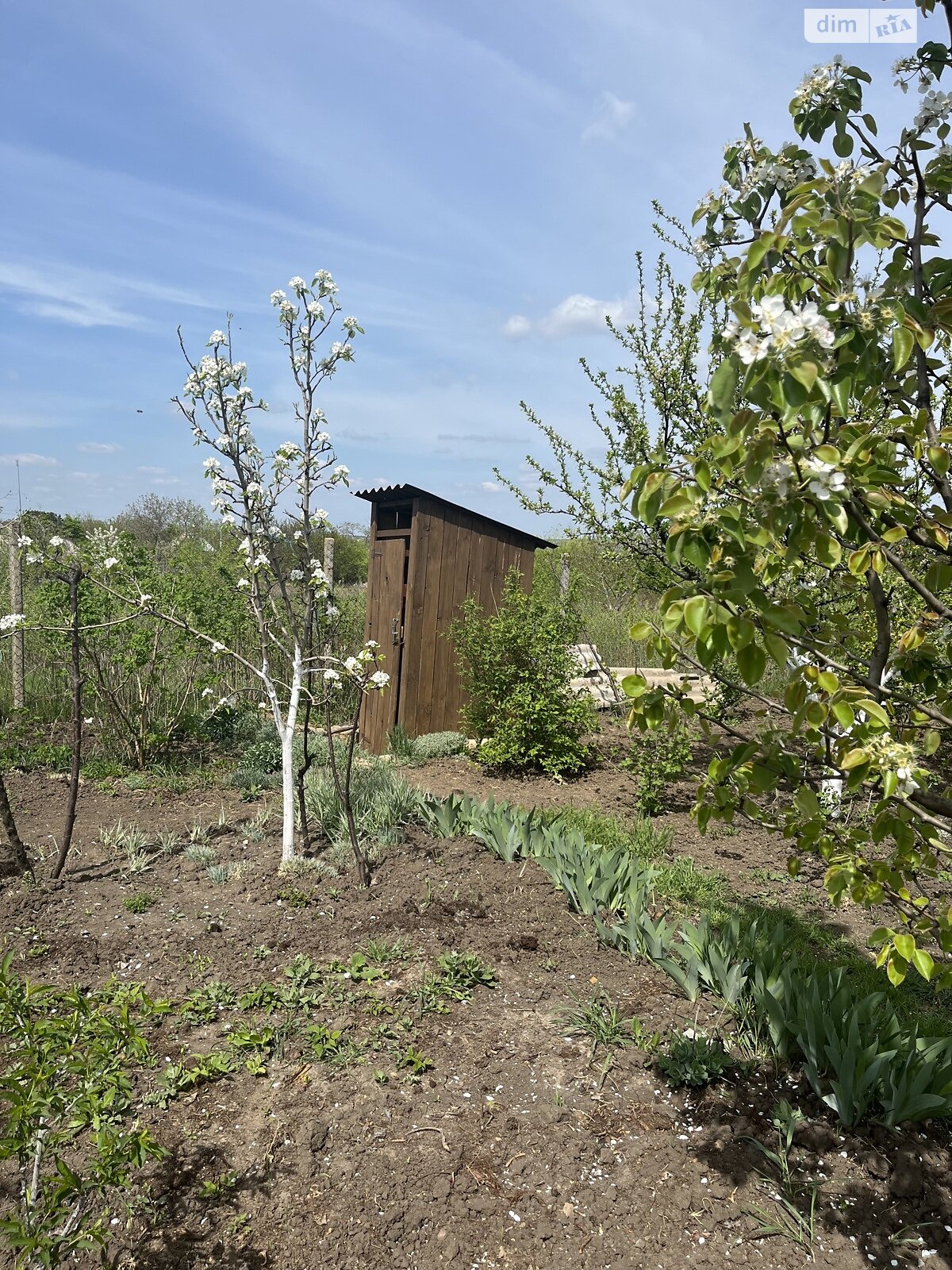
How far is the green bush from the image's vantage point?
6.64 meters

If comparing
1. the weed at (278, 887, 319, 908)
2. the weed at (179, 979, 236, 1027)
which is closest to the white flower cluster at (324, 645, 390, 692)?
the weed at (278, 887, 319, 908)

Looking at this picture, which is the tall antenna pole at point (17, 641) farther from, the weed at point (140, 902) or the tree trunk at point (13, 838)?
the weed at point (140, 902)

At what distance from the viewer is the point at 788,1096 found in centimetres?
242

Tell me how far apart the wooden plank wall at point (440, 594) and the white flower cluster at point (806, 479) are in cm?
624

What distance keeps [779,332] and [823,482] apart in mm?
222

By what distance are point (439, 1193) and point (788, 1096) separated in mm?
1122

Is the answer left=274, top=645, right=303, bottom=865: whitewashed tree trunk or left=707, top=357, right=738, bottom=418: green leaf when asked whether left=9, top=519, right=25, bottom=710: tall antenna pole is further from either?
left=707, top=357, right=738, bottom=418: green leaf

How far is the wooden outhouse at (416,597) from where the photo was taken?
7.44 m

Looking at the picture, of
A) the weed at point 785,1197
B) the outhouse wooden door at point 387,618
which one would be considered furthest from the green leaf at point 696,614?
the outhouse wooden door at point 387,618

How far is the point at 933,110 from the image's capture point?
1552 millimetres

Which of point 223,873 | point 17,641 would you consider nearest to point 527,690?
point 223,873

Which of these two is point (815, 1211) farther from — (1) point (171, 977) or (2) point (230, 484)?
(2) point (230, 484)

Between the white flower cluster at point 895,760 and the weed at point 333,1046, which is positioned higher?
the white flower cluster at point 895,760

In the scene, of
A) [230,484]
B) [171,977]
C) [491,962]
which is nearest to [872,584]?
[491,962]
